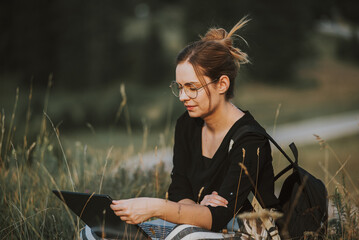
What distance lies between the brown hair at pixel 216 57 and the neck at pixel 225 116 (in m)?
0.07

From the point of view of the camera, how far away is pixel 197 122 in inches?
119

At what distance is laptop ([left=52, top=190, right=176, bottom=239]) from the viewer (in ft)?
7.23

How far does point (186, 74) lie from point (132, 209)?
2.75 feet

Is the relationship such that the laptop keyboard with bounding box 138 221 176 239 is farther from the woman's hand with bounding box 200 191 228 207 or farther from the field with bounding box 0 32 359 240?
the field with bounding box 0 32 359 240

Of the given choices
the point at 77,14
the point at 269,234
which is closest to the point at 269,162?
the point at 269,234

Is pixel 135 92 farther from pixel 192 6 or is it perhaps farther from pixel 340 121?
pixel 340 121

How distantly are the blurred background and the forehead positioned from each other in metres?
12.0

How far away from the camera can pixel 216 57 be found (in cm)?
270

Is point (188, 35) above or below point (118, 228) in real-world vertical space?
above

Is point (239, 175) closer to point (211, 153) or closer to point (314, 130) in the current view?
point (211, 153)

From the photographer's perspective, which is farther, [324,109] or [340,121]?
[324,109]

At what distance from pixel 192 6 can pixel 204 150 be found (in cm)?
1395

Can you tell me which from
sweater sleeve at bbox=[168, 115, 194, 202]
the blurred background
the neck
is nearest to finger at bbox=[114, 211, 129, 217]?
sweater sleeve at bbox=[168, 115, 194, 202]

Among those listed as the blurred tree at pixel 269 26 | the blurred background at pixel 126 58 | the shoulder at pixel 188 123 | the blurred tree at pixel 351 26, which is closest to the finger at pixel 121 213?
the shoulder at pixel 188 123
